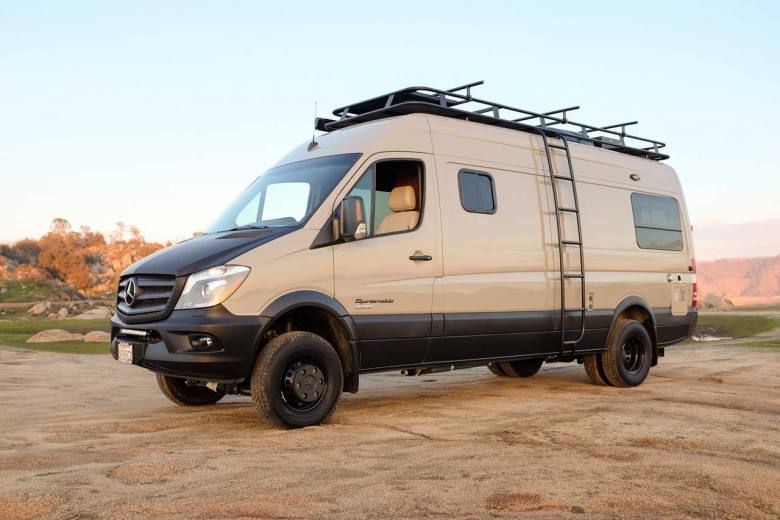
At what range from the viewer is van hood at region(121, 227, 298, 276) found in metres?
6.65

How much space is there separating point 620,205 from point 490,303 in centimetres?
314

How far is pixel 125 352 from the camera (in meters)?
7.00

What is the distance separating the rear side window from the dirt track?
2199 mm

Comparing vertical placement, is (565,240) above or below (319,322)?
above

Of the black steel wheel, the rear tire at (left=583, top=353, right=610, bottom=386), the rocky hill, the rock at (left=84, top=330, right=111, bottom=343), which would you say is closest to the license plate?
the black steel wheel

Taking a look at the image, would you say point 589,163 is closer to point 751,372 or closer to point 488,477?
point 751,372

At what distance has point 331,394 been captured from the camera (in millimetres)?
7020

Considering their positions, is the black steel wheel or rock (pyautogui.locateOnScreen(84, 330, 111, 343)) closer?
the black steel wheel

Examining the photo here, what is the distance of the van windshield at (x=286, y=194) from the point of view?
743 cm

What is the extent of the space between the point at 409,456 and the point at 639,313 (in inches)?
243

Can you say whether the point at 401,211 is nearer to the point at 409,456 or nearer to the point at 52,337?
the point at 409,456

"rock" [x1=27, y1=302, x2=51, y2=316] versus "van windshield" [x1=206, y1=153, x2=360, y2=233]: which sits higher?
"van windshield" [x1=206, y1=153, x2=360, y2=233]

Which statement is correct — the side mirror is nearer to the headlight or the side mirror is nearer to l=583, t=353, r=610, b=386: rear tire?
the headlight

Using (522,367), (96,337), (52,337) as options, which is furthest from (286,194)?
(52,337)
